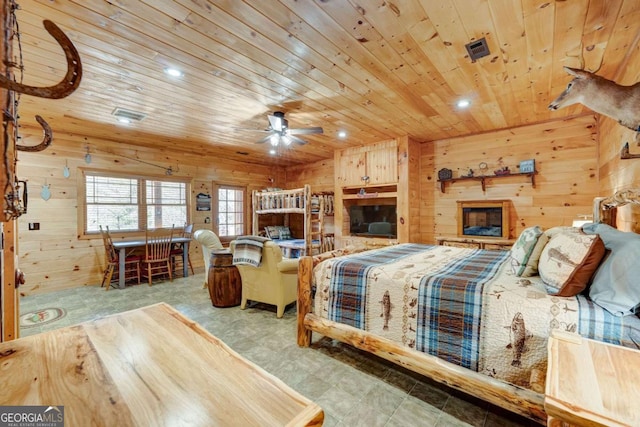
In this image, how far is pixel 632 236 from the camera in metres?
1.55

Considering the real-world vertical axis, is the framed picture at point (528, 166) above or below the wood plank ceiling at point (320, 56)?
below

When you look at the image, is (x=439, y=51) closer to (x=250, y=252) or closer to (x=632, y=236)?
(x=632, y=236)

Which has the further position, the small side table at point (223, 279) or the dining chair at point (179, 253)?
the dining chair at point (179, 253)

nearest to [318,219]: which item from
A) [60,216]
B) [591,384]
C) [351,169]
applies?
Result: [351,169]

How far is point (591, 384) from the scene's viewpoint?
92cm

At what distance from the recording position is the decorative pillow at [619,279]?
1.33 meters

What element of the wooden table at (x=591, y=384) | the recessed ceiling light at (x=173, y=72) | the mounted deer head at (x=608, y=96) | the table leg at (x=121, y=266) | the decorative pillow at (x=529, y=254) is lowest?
the table leg at (x=121, y=266)

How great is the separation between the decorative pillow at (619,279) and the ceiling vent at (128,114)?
480cm

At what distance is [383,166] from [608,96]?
129 inches

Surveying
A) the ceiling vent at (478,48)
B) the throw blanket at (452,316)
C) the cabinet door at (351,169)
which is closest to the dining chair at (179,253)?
the cabinet door at (351,169)

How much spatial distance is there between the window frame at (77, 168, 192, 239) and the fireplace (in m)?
5.50

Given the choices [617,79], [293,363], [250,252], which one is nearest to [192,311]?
[250,252]

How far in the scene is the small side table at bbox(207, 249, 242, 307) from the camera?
352 cm

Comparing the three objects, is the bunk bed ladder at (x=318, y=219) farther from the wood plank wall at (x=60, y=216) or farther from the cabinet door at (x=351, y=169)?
the wood plank wall at (x=60, y=216)
